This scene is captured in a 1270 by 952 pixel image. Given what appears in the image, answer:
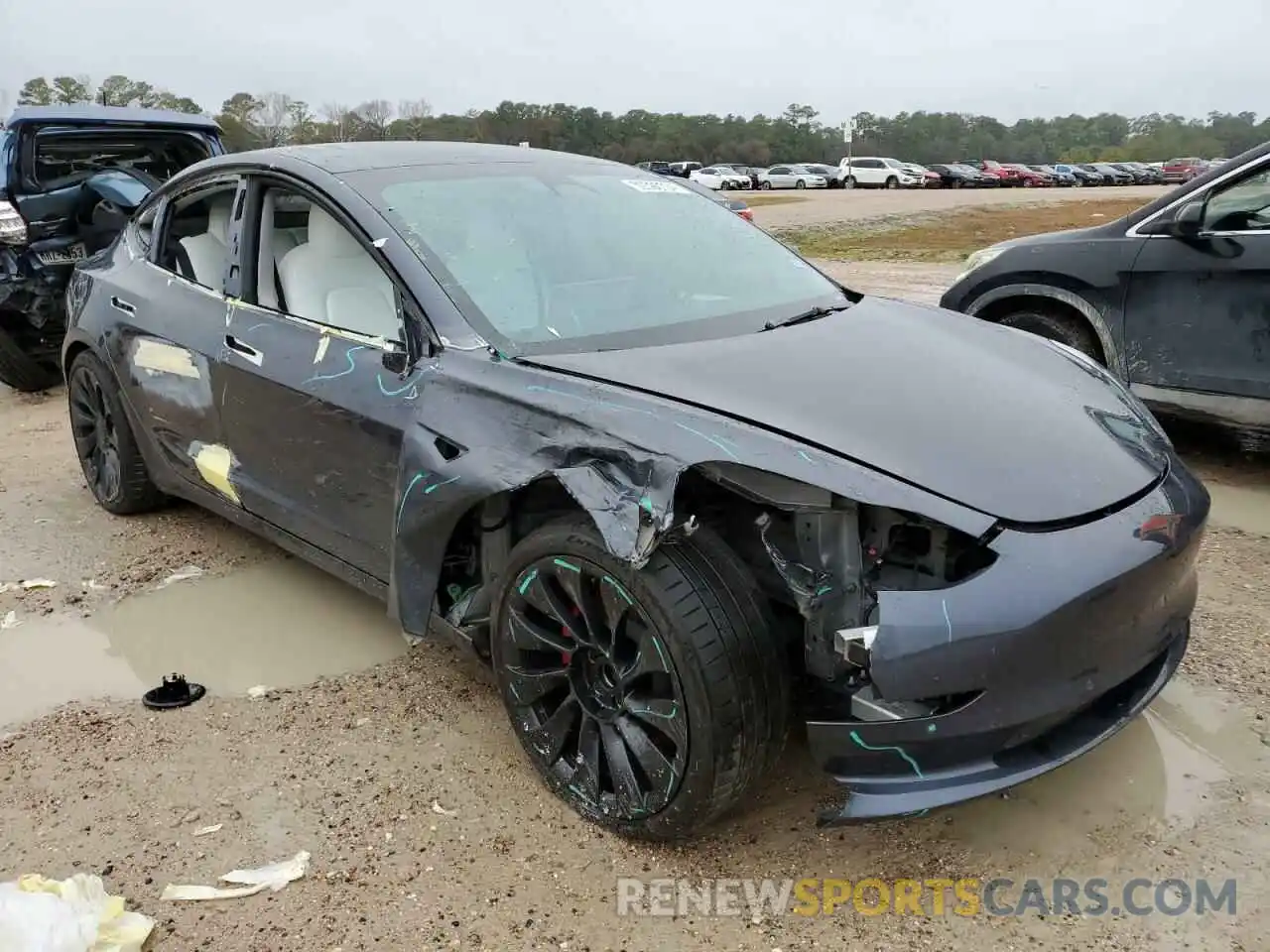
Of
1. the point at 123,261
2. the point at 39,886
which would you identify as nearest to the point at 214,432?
the point at 123,261

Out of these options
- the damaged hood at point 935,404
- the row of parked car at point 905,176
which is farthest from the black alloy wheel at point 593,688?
the row of parked car at point 905,176

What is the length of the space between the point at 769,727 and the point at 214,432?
2.47 metres

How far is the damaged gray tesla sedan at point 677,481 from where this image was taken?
84.4 inches

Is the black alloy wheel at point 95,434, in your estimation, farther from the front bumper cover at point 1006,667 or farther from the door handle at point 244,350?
the front bumper cover at point 1006,667

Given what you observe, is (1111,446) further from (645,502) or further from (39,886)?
(39,886)

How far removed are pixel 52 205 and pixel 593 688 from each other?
247 inches

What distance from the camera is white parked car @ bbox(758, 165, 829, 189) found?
2093 inches

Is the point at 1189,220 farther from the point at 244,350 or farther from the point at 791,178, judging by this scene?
the point at 791,178

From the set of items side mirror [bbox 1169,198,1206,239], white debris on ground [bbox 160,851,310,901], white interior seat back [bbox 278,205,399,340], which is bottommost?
white debris on ground [bbox 160,851,310,901]

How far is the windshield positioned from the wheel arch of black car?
7.43 feet

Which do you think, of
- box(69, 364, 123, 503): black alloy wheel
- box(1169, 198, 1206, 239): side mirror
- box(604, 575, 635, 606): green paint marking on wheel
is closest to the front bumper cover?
box(604, 575, 635, 606): green paint marking on wheel

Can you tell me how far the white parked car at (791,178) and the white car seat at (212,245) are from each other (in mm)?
51739

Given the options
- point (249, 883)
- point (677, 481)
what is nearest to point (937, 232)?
point (677, 481)

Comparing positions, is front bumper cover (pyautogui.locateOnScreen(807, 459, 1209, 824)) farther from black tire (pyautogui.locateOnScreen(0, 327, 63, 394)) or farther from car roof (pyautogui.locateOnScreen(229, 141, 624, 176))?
black tire (pyautogui.locateOnScreen(0, 327, 63, 394))
